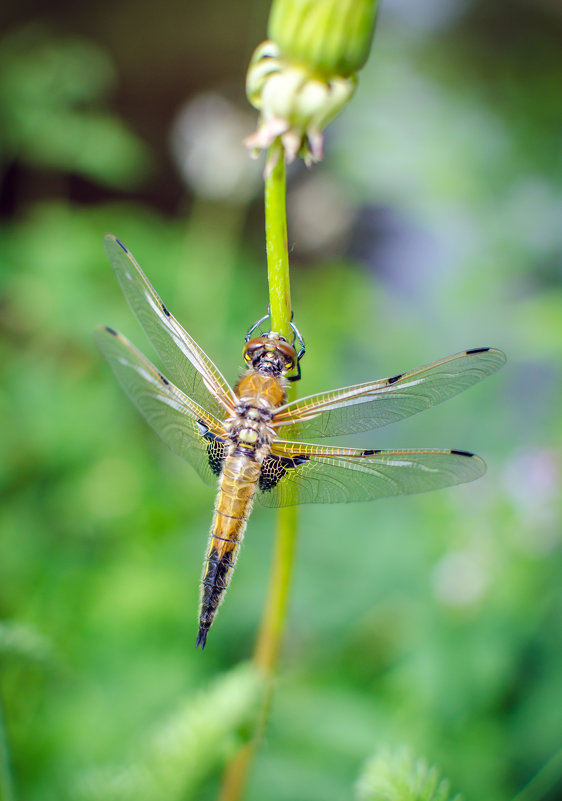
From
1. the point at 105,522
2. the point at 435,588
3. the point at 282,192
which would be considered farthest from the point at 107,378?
the point at 282,192

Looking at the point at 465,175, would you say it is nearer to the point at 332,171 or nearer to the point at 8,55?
the point at 332,171

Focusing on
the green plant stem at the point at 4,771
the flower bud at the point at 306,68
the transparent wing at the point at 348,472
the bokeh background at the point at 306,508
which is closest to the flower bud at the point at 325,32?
the flower bud at the point at 306,68

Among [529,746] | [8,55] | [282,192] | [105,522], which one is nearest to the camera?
[282,192]

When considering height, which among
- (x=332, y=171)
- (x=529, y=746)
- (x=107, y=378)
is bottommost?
(x=529, y=746)

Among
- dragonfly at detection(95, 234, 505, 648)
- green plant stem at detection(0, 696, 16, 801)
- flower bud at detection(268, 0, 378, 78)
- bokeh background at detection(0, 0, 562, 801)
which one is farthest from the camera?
bokeh background at detection(0, 0, 562, 801)

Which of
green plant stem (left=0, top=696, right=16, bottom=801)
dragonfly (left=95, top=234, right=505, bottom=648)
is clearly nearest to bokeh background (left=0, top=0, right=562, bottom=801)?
A: green plant stem (left=0, top=696, right=16, bottom=801)

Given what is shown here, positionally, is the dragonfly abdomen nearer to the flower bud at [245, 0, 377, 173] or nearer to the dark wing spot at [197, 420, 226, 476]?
the dark wing spot at [197, 420, 226, 476]
